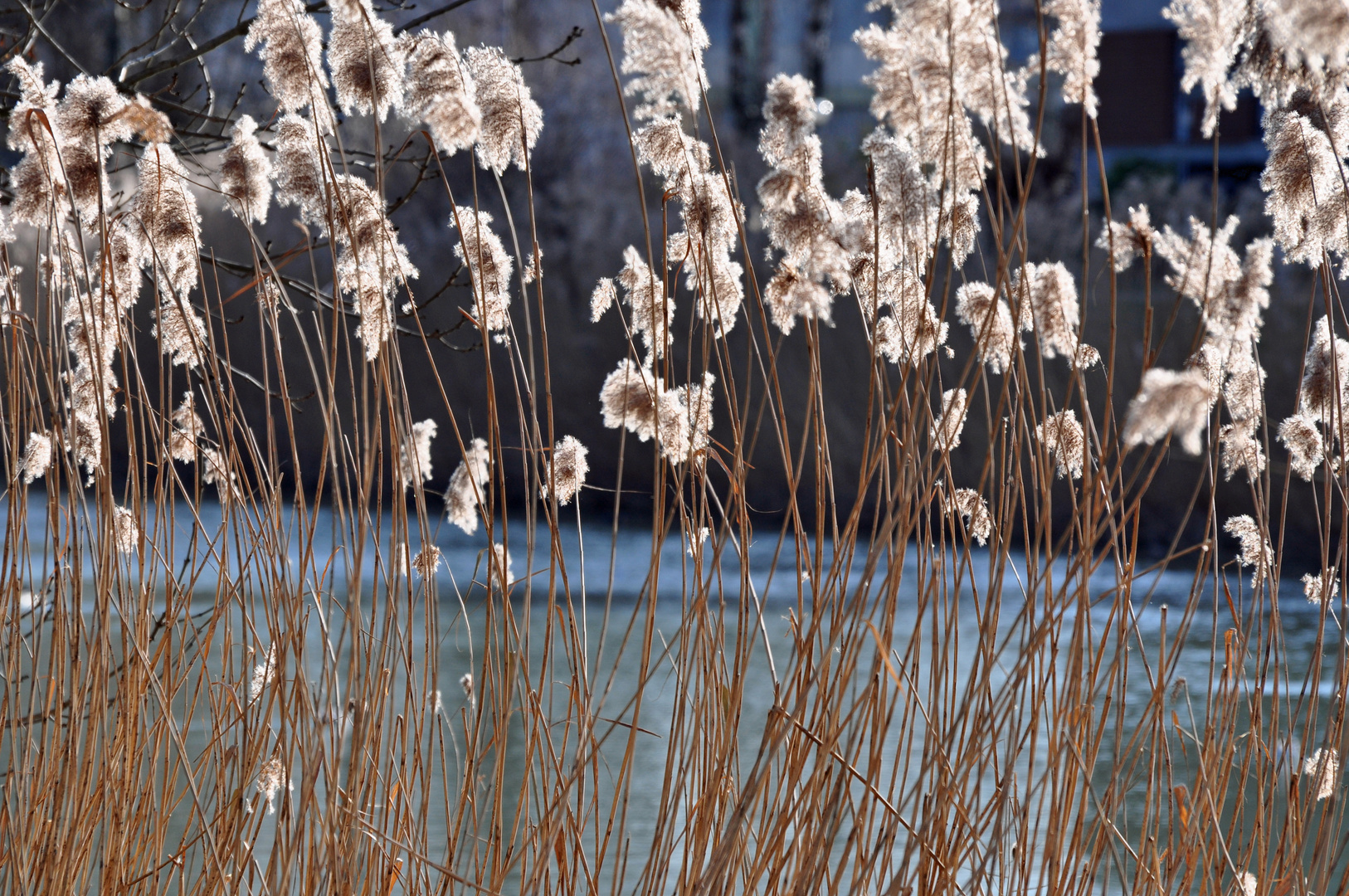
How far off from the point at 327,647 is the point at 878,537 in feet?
1.27

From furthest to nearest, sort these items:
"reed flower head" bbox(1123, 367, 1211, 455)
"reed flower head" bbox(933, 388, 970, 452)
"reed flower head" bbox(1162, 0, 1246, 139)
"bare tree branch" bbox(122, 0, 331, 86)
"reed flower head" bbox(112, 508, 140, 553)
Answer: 1. "bare tree branch" bbox(122, 0, 331, 86)
2. "reed flower head" bbox(112, 508, 140, 553)
3. "reed flower head" bbox(933, 388, 970, 452)
4. "reed flower head" bbox(1162, 0, 1246, 139)
5. "reed flower head" bbox(1123, 367, 1211, 455)

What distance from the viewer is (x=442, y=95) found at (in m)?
0.94

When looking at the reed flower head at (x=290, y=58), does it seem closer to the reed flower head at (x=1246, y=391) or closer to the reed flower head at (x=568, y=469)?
the reed flower head at (x=568, y=469)

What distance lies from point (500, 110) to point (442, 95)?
0.29ft

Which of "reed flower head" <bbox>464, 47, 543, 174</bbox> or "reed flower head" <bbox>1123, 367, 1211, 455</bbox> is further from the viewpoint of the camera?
"reed flower head" <bbox>464, 47, 543, 174</bbox>

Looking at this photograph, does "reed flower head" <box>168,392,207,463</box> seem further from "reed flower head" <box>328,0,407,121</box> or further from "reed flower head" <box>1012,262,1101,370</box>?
"reed flower head" <box>1012,262,1101,370</box>

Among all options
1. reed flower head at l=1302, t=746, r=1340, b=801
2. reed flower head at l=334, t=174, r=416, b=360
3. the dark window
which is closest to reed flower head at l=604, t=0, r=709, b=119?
reed flower head at l=334, t=174, r=416, b=360

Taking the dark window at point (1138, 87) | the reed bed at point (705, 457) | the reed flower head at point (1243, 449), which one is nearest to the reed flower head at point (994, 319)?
the reed bed at point (705, 457)

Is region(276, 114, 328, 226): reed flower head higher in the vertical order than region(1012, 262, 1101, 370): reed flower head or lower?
higher

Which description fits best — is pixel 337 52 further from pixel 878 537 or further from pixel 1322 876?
pixel 1322 876

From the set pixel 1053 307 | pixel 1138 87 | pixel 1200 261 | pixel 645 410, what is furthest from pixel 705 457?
pixel 1138 87

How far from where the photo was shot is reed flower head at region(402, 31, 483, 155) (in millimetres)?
925

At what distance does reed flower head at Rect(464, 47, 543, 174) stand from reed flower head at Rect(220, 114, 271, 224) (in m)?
0.18

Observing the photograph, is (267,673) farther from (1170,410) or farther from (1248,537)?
(1248,537)
